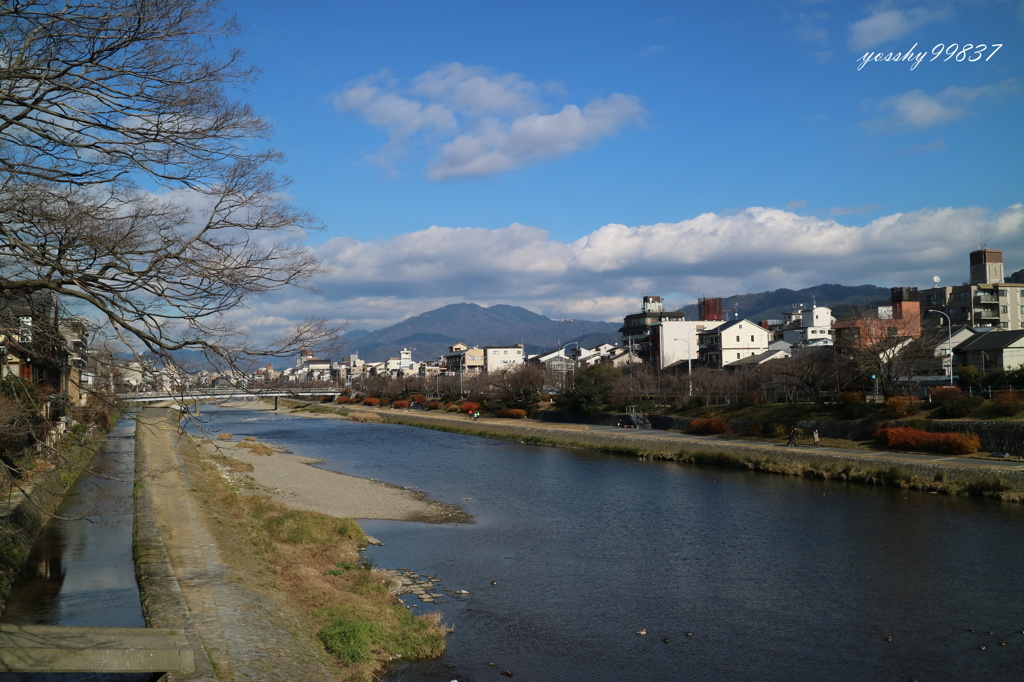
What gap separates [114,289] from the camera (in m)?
5.96

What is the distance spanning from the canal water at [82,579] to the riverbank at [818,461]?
74.6 ft

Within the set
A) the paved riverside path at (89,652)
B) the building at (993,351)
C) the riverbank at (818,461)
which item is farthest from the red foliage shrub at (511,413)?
the paved riverside path at (89,652)

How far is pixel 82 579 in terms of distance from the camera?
13602 millimetres

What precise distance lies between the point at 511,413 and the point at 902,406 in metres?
36.2

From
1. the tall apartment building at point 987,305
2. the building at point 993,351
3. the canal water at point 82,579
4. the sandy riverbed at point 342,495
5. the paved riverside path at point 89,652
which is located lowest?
the sandy riverbed at point 342,495

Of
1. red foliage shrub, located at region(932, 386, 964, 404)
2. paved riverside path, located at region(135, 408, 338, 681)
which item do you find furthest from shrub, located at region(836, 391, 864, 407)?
paved riverside path, located at region(135, 408, 338, 681)

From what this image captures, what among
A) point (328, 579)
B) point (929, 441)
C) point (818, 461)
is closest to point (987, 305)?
point (929, 441)

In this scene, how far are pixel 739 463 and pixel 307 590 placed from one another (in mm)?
22776

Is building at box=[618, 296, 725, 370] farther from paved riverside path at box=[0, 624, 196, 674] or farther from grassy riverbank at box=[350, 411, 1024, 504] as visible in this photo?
paved riverside path at box=[0, 624, 196, 674]

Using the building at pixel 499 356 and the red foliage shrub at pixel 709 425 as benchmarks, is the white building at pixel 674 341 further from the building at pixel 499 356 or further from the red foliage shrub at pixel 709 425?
the building at pixel 499 356

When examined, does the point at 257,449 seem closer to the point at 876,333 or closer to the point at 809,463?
the point at 809,463

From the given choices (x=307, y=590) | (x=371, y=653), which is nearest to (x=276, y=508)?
(x=307, y=590)

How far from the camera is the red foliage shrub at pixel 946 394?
29953mm

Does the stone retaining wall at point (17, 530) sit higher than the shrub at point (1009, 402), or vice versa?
the shrub at point (1009, 402)
